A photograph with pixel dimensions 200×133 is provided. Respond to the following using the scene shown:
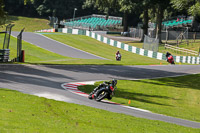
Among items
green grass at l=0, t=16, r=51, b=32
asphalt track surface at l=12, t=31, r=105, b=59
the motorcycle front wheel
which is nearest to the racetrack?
the motorcycle front wheel

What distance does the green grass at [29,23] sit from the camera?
84.5 m

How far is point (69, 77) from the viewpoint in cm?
2275

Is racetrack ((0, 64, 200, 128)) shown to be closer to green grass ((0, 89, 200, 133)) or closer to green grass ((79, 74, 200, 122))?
green grass ((79, 74, 200, 122))

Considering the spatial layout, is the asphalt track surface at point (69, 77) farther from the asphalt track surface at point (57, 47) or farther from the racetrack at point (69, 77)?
the asphalt track surface at point (57, 47)

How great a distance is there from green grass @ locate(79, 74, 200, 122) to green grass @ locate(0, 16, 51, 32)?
6273cm

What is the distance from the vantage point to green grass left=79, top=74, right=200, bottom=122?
1704 cm

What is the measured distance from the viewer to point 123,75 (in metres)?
26.5

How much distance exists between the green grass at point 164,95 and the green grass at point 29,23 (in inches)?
2470

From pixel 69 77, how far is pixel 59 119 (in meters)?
12.5

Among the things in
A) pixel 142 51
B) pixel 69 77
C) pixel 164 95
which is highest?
pixel 69 77

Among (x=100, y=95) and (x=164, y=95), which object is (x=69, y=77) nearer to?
(x=164, y=95)

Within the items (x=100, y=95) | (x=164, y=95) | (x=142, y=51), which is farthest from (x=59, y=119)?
(x=142, y=51)

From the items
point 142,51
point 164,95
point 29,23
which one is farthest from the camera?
point 29,23

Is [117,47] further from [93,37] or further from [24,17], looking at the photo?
[24,17]
